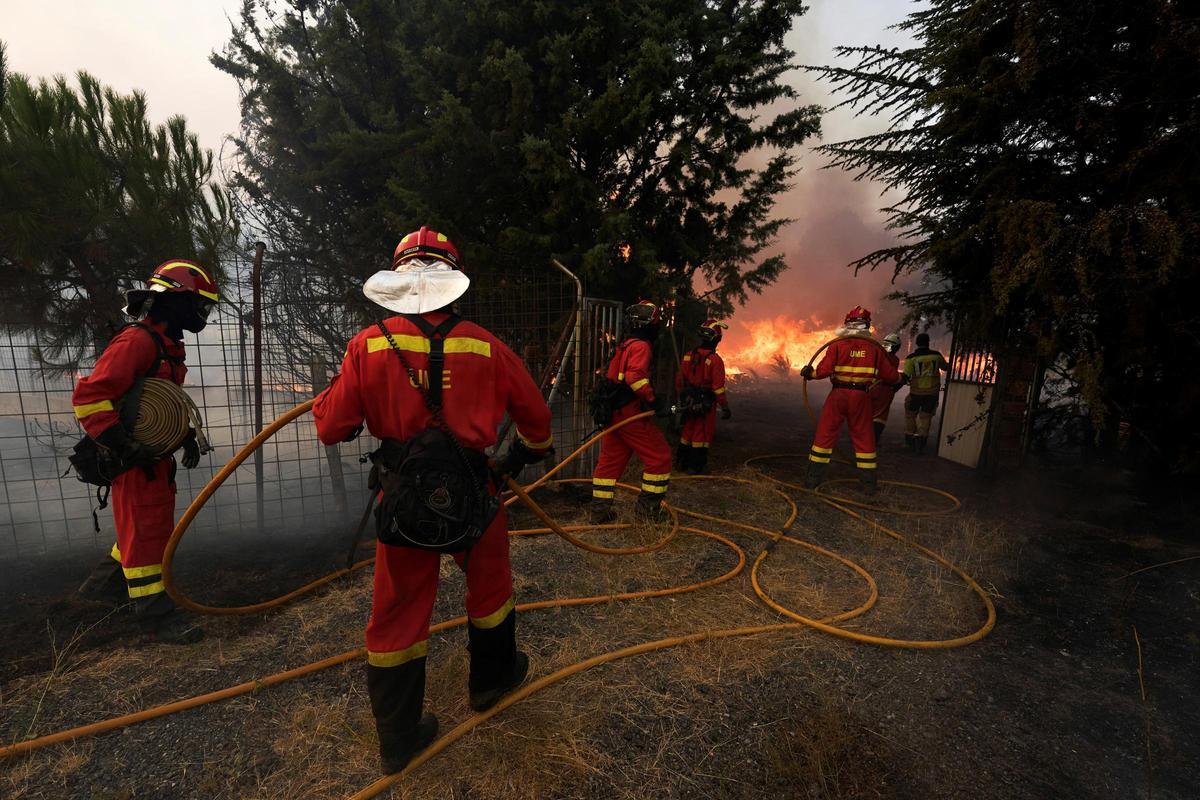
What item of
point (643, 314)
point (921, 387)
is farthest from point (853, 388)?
point (921, 387)

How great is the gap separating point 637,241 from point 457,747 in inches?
230

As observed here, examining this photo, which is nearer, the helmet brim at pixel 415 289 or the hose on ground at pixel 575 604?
the helmet brim at pixel 415 289

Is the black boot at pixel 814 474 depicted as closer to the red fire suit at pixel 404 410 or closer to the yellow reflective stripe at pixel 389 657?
the red fire suit at pixel 404 410

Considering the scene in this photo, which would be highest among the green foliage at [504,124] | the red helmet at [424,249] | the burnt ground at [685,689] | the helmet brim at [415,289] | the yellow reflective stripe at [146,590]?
the green foliage at [504,124]

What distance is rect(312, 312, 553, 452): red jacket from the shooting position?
84.8 inches

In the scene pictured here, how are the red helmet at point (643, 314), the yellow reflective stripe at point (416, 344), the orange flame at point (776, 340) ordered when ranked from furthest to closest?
the orange flame at point (776, 340), the red helmet at point (643, 314), the yellow reflective stripe at point (416, 344)

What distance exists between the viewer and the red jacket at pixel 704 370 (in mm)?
7000

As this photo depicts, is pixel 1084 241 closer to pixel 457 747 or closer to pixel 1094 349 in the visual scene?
pixel 1094 349

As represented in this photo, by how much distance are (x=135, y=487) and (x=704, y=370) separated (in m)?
5.96

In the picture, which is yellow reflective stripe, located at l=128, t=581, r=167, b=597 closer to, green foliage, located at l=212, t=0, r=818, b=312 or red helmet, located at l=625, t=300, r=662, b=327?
green foliage, located at l=212, t=0, r=818, b=312

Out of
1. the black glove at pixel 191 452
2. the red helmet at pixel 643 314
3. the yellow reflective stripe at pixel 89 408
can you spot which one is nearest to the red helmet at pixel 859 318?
the red helmet at pixel 643 314

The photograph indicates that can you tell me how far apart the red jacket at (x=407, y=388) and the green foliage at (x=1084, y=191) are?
5.49 m

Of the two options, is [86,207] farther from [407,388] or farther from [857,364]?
[857,364]

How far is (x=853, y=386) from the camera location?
6.18 meters
